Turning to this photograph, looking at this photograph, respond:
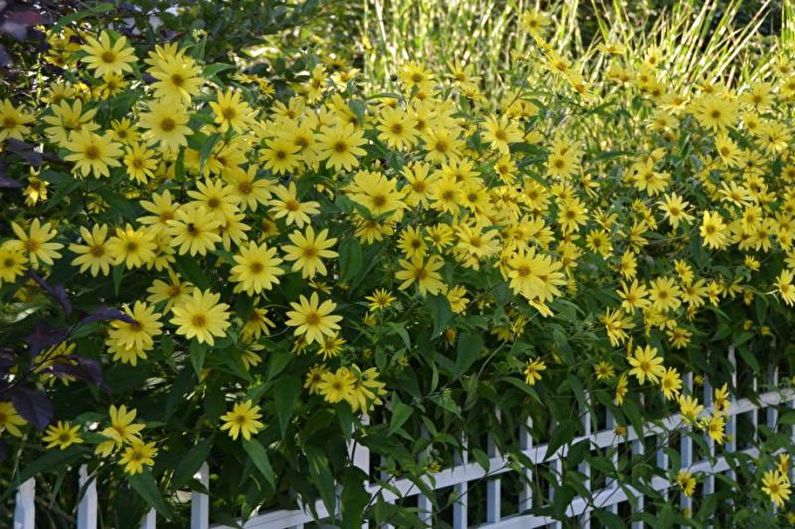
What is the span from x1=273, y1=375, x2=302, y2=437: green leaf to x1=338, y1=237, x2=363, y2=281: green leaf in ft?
0.61

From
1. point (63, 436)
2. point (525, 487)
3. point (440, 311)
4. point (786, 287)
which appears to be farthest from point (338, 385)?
point (786, 287)

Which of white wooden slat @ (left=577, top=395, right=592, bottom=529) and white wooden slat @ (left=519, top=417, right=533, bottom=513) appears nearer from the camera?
white wooden slat @ (left=519, top=417, right=533, bottom=513)

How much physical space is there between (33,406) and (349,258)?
52 centimetres

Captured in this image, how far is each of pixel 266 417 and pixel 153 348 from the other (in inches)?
8.9

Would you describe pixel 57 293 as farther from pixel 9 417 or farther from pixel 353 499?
pixel 353 499

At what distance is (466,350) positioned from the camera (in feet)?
6.78

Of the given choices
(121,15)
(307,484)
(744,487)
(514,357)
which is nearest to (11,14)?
(121,15)

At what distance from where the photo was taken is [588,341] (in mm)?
2330

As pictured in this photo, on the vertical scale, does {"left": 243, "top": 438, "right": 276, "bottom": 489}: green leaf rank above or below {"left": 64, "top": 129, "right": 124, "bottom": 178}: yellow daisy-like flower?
below

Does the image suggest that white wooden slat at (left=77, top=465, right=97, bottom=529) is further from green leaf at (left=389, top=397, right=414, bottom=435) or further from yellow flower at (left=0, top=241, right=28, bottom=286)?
green leaf at (left=389, top=397, right=414, bottom=435)

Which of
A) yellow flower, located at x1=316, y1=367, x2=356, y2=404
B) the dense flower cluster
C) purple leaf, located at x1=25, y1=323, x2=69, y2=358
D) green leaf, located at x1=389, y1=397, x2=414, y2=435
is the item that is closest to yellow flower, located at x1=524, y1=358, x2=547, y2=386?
the dense flower cluster

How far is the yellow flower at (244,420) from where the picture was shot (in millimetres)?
1786

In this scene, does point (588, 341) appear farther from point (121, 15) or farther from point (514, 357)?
point (121, 15)

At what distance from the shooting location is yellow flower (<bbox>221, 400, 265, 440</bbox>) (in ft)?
5.86
